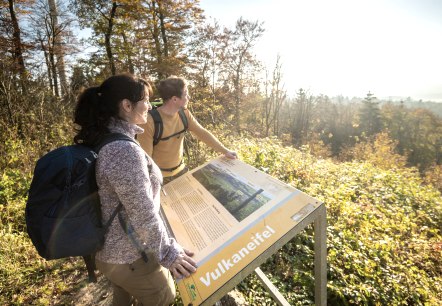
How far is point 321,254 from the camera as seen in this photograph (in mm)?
1607

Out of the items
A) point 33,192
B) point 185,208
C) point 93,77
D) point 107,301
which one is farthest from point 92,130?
point 93,77

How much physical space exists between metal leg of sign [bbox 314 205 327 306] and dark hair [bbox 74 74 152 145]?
1304mm

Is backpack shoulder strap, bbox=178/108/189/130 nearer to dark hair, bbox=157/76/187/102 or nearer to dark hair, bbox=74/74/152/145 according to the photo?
dark hair, bbox=157/76/187/102

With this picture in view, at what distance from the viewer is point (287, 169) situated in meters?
6.10

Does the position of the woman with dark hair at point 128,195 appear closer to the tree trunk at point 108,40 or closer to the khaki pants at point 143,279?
the khaki pants at point 143,279

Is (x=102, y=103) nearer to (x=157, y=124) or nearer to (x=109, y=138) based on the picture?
(x=109, y=138)

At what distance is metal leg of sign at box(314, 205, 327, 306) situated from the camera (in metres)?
1.49

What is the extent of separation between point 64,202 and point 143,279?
2.09ft

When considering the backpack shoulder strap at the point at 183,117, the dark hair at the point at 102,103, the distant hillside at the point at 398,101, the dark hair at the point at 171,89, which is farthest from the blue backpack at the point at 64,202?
the distant hillside at the point at 398,101

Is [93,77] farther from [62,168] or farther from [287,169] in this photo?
[62,168]

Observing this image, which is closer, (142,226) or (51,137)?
(142,226)

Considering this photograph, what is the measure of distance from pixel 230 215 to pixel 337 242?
274 centimetres

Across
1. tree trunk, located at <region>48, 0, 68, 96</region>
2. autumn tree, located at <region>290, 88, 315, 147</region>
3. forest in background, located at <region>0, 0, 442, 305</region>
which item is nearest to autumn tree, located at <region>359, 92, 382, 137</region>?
autumn tree, located at <region>290, 88, 315, 147</region>

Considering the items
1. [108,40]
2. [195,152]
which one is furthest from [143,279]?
[108,40]
